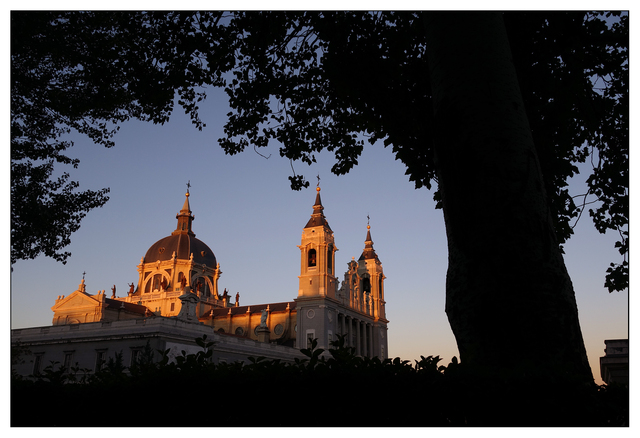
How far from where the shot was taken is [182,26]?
10.2 m

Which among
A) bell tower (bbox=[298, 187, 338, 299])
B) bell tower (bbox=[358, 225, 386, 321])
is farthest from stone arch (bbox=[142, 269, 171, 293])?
bell tower (bbox=[358, 225, 386, 321])

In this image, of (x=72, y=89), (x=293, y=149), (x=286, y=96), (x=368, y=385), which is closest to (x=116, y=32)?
(x=72, y=89)

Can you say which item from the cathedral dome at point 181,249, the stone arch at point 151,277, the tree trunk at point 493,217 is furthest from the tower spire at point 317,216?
the tree trunk at point 493,217

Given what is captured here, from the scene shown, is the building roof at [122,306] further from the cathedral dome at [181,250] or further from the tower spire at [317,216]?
the tower spire at [317,216]

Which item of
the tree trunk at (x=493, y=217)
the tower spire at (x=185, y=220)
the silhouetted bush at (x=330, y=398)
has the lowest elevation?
the silhouetted bush at (x=330, y=398)

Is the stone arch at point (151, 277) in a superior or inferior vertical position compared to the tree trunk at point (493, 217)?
superior

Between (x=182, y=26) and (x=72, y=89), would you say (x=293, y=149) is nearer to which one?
(x=182, y=26)

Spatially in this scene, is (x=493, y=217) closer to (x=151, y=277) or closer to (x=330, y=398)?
(x=330, y=398)

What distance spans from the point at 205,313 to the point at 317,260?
22.8 m

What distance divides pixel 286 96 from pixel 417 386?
30.2ft

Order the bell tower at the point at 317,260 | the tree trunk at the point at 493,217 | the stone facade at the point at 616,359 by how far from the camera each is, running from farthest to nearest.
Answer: the bell tower at the point at 317,260 < the stone facade at the point at 616,359 < the tree trunk at the point at 493,217

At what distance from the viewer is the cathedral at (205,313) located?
36594 millimetres

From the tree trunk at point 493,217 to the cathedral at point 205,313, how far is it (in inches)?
1236

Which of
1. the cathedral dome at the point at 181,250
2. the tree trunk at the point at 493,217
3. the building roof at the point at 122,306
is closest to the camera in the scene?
the tree trunk at the point at 493,217
